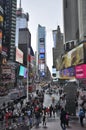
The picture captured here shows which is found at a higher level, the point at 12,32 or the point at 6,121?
the point at 12,32

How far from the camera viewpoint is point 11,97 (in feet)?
145

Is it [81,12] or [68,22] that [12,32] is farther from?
[81,12]

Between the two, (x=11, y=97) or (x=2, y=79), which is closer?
(x=11, y=97)

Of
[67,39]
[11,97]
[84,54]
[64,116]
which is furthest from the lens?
[67,39]

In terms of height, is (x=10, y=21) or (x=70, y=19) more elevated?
(x=70, y=19)

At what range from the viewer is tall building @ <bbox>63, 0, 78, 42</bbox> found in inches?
6969

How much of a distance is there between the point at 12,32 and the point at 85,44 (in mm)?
130662

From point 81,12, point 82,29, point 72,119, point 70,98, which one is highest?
point 81,12

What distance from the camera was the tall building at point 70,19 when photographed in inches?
6969

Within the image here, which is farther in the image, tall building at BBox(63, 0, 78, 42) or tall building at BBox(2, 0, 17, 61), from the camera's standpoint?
tall building at BBox(2, 0, 17, 61)

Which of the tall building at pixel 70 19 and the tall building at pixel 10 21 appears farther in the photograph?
the tall building at pixel 10 21

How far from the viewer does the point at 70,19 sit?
188 m

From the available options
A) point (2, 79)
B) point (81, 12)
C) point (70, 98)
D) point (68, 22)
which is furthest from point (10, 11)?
point (70, 98)

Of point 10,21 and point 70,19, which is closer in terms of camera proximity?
point 70,19
